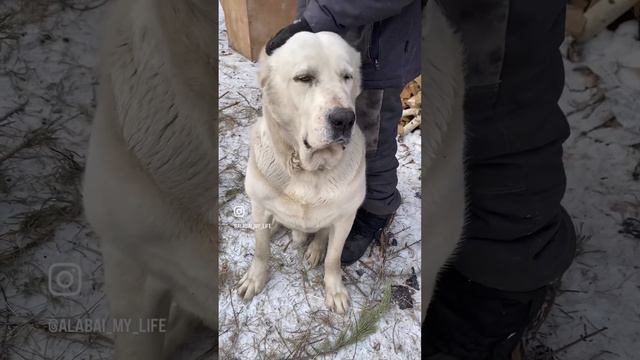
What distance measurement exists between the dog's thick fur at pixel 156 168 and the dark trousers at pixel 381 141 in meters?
0.23

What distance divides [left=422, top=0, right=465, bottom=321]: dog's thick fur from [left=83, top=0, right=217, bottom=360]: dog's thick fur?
33 cm

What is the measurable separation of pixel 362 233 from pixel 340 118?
9.7 inches

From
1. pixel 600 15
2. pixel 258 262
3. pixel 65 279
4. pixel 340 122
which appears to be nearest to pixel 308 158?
pixel 340 122

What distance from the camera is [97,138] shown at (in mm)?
838

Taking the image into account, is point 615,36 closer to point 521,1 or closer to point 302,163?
point 521,1

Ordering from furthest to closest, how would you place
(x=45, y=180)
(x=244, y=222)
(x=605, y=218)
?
(x=605, y=218)
(x=45, y=180)
(x=244, y=222)

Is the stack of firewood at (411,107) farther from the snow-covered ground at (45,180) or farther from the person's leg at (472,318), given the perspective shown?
the snow-covered ground at (45,180)

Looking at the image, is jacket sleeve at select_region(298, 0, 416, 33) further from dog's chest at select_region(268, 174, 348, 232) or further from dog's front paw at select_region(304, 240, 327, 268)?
dog's front paw at select_region(304, 240, 327, 268)

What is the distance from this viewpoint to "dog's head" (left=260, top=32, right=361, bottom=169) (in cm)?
69

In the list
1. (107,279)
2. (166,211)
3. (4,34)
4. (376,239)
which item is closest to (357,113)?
(376,239)

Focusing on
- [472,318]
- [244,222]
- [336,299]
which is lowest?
[472,318]

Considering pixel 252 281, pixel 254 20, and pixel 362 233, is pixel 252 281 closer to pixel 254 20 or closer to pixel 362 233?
pixel 362 233

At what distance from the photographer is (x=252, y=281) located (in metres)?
0.79

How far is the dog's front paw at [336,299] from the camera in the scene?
0.80 metres
